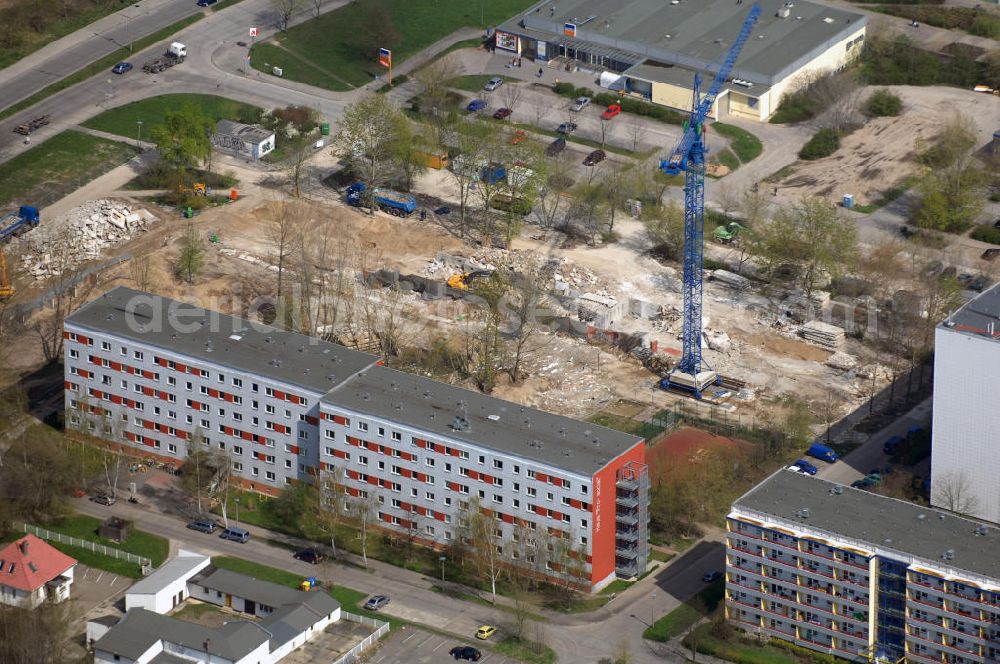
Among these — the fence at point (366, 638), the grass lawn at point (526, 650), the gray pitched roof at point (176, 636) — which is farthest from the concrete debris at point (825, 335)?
the gray pitched roof at point (176, 636)

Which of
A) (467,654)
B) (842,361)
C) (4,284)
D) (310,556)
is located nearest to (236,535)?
(310,556)

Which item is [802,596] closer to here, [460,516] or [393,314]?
[460,516]

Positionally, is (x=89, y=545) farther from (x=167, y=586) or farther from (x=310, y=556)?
(x=310, y=556)

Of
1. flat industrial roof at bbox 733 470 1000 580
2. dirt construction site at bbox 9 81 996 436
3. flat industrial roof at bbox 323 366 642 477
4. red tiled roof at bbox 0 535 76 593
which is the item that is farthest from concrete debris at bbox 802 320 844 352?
red tiled roof at bbox 0 535 76 593

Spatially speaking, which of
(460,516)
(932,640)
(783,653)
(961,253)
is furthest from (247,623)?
(961,253)

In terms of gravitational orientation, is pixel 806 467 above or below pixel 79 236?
below

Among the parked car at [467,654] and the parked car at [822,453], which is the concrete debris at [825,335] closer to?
the parked car at [822,453]
